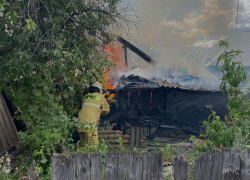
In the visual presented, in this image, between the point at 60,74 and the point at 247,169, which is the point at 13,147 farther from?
the point at 247,169

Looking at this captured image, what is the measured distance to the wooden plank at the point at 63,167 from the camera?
105 inches

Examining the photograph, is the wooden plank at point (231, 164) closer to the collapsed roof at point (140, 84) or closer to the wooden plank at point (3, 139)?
the wooden plank at point (3, 139)

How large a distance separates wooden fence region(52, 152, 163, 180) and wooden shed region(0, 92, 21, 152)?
314 centimetres

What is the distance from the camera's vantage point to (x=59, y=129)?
5.02m

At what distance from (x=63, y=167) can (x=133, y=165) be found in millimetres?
722

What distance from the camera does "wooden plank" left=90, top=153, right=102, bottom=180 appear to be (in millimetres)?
2682

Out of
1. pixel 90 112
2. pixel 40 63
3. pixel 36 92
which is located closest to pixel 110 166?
pixel 36 92

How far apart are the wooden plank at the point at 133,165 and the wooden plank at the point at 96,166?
0.96 ft

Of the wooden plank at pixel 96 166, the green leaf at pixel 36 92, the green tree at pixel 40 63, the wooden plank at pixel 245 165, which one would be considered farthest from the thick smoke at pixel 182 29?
the wooden plank at pixel 96 166

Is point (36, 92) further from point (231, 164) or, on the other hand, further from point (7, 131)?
point (231, 164)

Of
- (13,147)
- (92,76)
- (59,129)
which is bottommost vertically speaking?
(13,147)

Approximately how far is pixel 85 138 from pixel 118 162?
4186 millimetres

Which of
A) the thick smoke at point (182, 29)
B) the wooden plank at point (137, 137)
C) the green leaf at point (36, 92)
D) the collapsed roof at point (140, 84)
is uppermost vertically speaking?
the thick smoke at point (182, 29)

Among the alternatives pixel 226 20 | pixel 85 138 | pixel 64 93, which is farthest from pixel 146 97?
pixel 226 20
